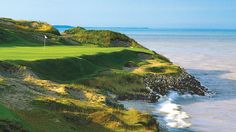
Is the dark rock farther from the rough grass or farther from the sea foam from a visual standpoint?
the rough grass

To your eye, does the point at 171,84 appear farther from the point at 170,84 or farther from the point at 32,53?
the point at 32,53

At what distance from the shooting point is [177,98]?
3912 centimetres

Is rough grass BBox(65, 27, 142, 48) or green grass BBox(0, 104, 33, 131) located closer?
green grass BBox(0, 104, 33, 131)

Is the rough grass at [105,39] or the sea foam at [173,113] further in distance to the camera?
the rough grass at [105,39]

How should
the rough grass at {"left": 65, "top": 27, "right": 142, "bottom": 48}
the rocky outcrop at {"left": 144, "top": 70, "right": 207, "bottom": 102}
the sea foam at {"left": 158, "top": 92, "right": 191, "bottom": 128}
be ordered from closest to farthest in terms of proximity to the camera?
the sea foam at {"left": 158, "top": 92, "right": 191, "bottom": 128}
the rocky outcrop at {"left": 144, "top": 70, "right": 207, "bottom": 102}
the rough grass at {"left": 65, "top": 27, "right": 142, "bottom": 48}

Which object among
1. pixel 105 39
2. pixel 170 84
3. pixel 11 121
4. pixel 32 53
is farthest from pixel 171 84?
pixel 105 39

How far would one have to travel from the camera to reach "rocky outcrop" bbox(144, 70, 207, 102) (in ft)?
129

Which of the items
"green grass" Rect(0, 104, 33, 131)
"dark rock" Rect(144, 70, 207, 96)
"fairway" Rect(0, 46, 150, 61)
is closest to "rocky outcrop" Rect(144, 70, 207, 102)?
"dark rock" Rect(144, 70, 207, 96)

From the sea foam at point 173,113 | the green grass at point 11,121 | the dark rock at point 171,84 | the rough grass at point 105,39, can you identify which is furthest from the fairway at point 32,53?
the rough grass at point 105,39

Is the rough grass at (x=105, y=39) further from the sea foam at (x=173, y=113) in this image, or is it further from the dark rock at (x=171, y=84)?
the sea foam at (x=173, y=113)

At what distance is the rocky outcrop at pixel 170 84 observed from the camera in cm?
3947

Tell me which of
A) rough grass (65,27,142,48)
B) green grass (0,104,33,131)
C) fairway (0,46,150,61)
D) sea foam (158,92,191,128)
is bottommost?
sea foam (158,92,191,128)

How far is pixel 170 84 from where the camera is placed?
138 feet

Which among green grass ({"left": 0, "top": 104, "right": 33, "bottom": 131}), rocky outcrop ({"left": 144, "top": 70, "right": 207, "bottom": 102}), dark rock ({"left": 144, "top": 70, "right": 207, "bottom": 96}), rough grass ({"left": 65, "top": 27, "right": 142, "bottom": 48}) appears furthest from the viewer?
rough grass ({"left": 65, "top": 27, "right": 142, "bottom": 48})
